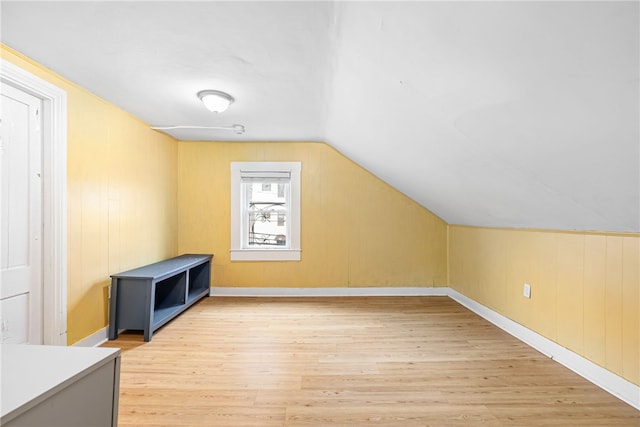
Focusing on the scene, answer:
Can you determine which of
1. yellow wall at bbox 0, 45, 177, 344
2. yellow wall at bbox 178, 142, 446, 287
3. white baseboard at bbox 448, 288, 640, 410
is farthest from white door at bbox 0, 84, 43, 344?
white baseboard at bbox 448, 288, 640, 410

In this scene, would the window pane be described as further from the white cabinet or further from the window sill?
the white cabinet

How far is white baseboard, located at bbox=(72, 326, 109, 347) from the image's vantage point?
2525 millimetres

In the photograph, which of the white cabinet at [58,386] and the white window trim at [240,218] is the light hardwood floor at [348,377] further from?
the white window trim at [240,218]

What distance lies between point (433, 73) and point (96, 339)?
10.9ft

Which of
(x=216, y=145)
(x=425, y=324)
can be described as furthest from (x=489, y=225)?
(x=216, y=145)

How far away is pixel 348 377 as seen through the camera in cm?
213

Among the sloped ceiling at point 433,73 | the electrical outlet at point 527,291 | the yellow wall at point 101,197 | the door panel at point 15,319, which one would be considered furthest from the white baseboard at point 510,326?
the door panel at point 15,319

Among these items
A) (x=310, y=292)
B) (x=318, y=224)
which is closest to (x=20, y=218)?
(x=318, y=224)

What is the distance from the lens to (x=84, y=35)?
5.78 ft

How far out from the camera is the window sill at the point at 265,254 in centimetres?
427

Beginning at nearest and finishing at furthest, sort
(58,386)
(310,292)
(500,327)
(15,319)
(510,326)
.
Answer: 1. (58,386)
2. (15,319)
3. (510,326)
4. (500,327)
5. (310,292)

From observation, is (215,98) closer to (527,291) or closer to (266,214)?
(266,214)

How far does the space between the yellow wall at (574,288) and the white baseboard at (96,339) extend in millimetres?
3814

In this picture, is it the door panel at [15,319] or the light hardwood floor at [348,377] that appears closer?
the light hardwood floor at [348,377]
